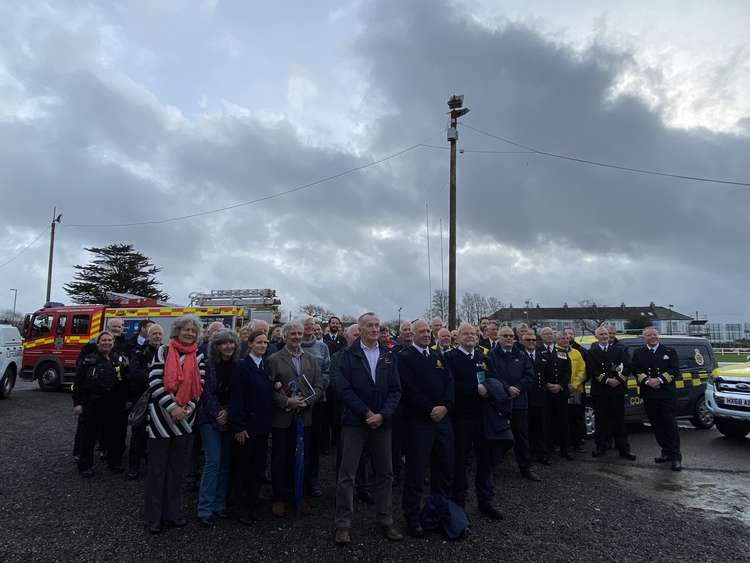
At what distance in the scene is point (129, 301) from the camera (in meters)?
14.5

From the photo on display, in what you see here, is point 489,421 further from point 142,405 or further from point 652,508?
point 142,405

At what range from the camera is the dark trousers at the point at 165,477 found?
4004mm

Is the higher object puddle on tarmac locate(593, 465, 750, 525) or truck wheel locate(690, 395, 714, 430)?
truck wheel locate(690, 395, 714, 430)

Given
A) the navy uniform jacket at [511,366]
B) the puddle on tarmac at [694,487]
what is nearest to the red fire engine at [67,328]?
the navy uniform jacket at [511,366]

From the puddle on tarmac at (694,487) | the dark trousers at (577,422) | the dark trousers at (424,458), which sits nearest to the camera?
the dark trousers at (424,458)

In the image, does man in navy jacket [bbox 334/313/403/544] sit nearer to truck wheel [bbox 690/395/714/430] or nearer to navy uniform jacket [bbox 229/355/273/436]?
navy uniform jacket [bbox 229/355/273/436]

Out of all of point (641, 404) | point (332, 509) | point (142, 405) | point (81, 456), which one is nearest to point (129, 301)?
point (81, 456)

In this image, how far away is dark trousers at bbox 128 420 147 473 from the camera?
18.1 ft

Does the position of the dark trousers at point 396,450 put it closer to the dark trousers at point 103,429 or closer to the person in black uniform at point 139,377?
the person in black uniform at point 139,377

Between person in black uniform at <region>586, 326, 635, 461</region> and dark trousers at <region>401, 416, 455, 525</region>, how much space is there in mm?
3888

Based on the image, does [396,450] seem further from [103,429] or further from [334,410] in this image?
[103,429]

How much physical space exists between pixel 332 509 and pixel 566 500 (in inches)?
104

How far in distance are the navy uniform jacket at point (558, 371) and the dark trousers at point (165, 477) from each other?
16.9ft

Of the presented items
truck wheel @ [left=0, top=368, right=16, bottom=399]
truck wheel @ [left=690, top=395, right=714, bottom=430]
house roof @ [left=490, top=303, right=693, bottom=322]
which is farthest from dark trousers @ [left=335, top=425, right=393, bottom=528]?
house roof @ [left=490, top=303, right=693, bottom=322]
